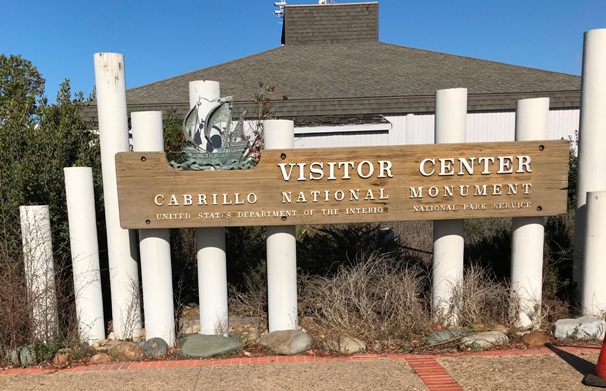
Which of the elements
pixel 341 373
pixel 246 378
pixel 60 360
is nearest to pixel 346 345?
pixel 341 373

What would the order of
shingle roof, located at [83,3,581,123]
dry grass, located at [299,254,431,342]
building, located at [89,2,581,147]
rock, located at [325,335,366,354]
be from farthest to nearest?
1. shingle roof, located at [83,3,581,123]
2. building, located at [89,2,581,147]
3. dry grass, located at [299,254,431,342]
4. rock, located at [325,335,366,354]

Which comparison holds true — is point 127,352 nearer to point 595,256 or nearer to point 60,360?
point 60,360

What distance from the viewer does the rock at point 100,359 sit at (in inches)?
190

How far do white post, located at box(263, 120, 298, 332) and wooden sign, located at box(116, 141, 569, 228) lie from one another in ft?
0.63

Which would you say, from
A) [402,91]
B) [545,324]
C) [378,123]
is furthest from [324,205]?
[402,91]

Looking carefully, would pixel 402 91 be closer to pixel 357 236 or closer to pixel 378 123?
pixel 378 123

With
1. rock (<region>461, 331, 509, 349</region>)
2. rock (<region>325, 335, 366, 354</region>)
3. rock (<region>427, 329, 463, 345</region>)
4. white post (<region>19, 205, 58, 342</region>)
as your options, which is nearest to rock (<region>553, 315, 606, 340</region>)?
rock (<region>461, 331, 509, 349</region>)

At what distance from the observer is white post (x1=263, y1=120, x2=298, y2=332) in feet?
17.1

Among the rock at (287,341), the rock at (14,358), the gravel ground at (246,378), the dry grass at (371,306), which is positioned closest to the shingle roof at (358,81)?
the dry grass at (371,306)

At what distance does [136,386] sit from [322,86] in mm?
10312

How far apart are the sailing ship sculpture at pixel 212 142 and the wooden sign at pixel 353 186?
13cm

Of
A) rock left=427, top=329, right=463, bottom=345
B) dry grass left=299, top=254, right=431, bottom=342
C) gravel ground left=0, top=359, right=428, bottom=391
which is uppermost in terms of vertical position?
dry grass left=299, top=254, right=431, bottom=342

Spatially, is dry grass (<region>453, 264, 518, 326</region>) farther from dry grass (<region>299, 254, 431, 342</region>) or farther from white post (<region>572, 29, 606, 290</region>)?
white post (<region>572, 29, 606, 290</region>)

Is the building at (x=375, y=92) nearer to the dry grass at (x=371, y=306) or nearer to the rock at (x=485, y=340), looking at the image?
the dry grass at (x=371, y=306)
